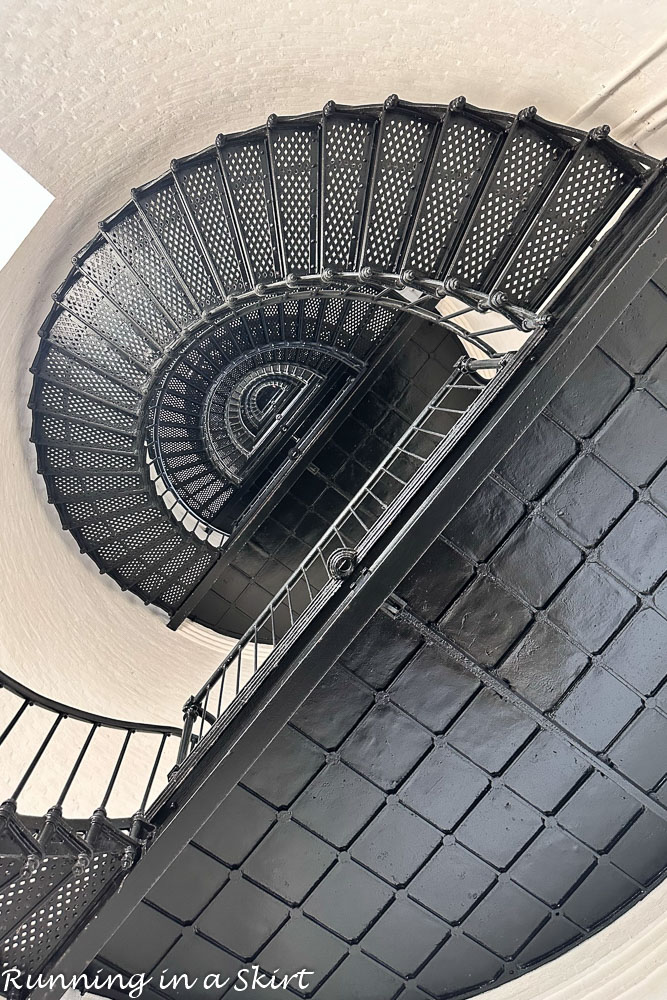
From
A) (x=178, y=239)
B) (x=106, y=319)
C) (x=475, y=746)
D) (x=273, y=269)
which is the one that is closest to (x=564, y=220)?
(x=273, y=269)

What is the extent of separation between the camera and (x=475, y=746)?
306cm

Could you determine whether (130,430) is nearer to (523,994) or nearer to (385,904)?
(385,904)

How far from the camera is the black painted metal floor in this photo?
2.88 meters

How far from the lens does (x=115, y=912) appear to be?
2.65m

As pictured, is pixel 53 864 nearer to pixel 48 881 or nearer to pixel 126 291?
pixel 48 881

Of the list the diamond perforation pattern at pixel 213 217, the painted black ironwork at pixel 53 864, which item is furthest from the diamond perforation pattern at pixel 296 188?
the painted black ironwork at pixel 53 864

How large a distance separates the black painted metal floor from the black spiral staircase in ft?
0.18

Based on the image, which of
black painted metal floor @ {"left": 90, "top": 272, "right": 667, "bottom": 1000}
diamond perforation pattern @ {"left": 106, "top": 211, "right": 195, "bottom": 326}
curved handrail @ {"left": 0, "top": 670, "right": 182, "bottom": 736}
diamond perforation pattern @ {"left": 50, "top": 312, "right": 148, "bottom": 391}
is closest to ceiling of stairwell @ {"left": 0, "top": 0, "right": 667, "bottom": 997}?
diamond perforation pattern @ {"left": 50, "top": 312, "right": 148, "bottom": 391}

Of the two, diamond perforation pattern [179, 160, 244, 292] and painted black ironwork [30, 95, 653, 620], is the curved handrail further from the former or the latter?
diamond perforation pattern [179, 160, 244, 292]

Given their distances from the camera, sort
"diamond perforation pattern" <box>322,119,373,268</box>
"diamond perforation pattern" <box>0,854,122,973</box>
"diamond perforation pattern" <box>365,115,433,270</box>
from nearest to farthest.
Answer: "diamond perforation pattern" <box>0,854,122,973</box>, "diamond perforation pattern" <box>365,115,433,270</box>, "diamond perforation pattern" <box>322,119,373,268</box>

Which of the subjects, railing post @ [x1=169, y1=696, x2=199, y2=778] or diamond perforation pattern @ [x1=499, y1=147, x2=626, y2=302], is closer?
diamond perforation pattern @ [x1=499, y1=147, x2=626, y2=302]

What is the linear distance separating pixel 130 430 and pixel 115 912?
10.1 ft

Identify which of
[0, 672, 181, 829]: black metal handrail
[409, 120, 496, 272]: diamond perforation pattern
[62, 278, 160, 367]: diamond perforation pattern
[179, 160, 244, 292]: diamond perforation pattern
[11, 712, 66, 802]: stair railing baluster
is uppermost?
[409, 120, 496, 272]: diamond perforation pattern

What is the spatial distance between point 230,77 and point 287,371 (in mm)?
2411
